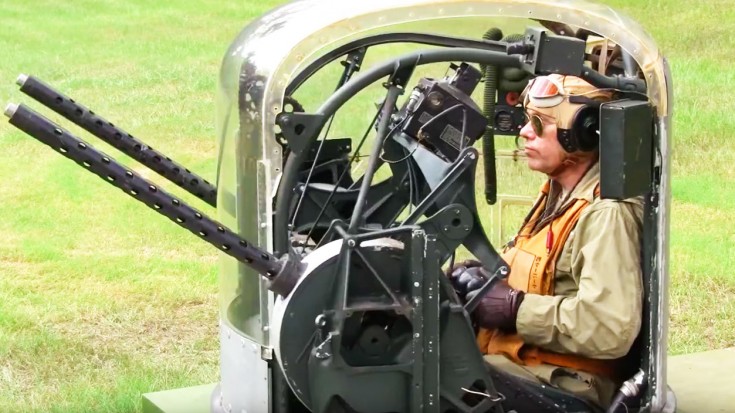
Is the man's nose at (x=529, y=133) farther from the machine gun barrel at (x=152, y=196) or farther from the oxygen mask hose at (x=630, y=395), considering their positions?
the machine gun barrel at (x=152, y=196)

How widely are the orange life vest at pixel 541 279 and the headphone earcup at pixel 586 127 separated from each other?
0.17 metres

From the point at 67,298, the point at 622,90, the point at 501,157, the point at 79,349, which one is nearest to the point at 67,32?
the point at 67,298

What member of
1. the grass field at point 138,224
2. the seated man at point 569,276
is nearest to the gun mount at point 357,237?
the seated man at point 569,276

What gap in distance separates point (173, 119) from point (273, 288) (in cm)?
902

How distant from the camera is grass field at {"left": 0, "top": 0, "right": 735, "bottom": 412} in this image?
262 inches

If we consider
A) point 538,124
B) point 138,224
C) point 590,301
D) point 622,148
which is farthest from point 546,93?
point 138,224

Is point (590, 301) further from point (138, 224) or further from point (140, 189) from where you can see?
point (138, 224)

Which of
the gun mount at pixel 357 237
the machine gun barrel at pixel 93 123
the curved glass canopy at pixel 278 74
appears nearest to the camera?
the gun mount at pixel 357 237

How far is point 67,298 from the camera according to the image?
25.6ft

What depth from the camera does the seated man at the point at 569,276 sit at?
13.4ft

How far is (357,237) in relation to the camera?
3.72 metres

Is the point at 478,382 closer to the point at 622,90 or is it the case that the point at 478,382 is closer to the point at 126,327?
the point at 622,90

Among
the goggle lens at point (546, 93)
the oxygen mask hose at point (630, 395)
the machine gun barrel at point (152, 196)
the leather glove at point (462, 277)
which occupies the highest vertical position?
the goggle lens at point (546, 93)

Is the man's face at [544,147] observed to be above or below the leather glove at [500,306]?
above
